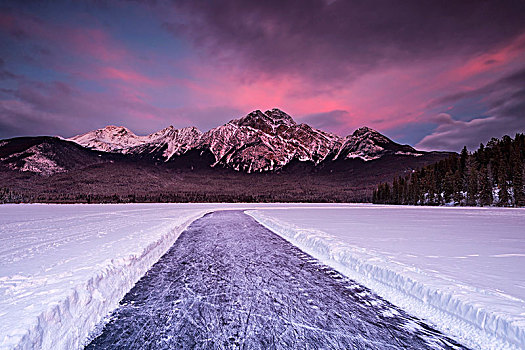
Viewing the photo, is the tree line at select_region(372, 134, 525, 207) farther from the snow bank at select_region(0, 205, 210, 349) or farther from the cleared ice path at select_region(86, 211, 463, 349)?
the snow bank at select_region(0, 205, 210, 349)

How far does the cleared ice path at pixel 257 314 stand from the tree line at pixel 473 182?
3224 inches

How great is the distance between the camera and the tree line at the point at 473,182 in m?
67.9

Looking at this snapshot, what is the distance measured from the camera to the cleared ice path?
3.30 metres

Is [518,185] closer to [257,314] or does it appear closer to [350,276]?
[350,276]

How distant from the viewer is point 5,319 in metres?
3.24

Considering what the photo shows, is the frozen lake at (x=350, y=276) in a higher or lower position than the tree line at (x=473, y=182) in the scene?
lower

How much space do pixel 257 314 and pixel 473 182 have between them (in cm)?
8844

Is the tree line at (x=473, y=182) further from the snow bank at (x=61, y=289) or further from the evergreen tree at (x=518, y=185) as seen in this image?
the snow bank at (x=61, y=289)

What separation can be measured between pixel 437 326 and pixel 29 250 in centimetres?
1004

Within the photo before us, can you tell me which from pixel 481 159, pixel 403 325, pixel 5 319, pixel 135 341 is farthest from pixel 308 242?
pixel 481 159

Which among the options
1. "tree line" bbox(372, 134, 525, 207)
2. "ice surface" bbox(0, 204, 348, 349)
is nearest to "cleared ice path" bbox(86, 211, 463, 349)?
"ice surface" bbox(0, 204, 348, 349)

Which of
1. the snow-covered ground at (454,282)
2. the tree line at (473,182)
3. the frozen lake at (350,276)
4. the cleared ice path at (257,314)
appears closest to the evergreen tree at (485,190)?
the tree line at (473,182)

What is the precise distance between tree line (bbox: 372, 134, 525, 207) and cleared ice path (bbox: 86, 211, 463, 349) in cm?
8190

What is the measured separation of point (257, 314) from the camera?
4105mm
